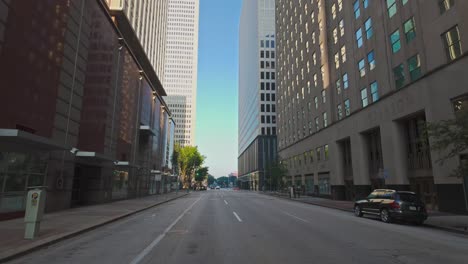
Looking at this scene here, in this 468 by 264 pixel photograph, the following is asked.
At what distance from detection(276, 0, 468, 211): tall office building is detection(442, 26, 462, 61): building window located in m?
0.06

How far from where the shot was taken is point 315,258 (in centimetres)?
734

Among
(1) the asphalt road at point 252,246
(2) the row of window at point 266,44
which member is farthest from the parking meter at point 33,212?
(2) the row of window at point 266,44

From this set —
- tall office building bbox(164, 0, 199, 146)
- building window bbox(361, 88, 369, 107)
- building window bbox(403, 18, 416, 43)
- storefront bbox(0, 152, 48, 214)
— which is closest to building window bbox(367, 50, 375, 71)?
building window bbox(361, 88, 369, 107)

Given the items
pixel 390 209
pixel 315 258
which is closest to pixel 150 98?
pixel 390 209

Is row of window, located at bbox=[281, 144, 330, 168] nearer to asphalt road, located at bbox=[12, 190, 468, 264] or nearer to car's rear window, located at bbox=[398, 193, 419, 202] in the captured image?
car's rear window, located at bbox=[398, 193, 419, 202]

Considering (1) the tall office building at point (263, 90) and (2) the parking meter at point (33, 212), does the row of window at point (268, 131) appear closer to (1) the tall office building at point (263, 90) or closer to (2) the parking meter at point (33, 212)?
(1) the tall office building at point (263, 90)

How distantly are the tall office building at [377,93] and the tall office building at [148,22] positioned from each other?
24.2 meters

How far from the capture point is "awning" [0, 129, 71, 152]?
10.8 meters

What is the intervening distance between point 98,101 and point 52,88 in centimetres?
812

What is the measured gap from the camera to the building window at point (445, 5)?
64.0 ft

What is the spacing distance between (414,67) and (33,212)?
2532 cm

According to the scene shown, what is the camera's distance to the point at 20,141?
39.6 feet

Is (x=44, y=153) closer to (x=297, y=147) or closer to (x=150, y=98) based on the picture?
(x=150, y=98)

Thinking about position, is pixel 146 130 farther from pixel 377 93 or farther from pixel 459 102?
pixel 459 102
